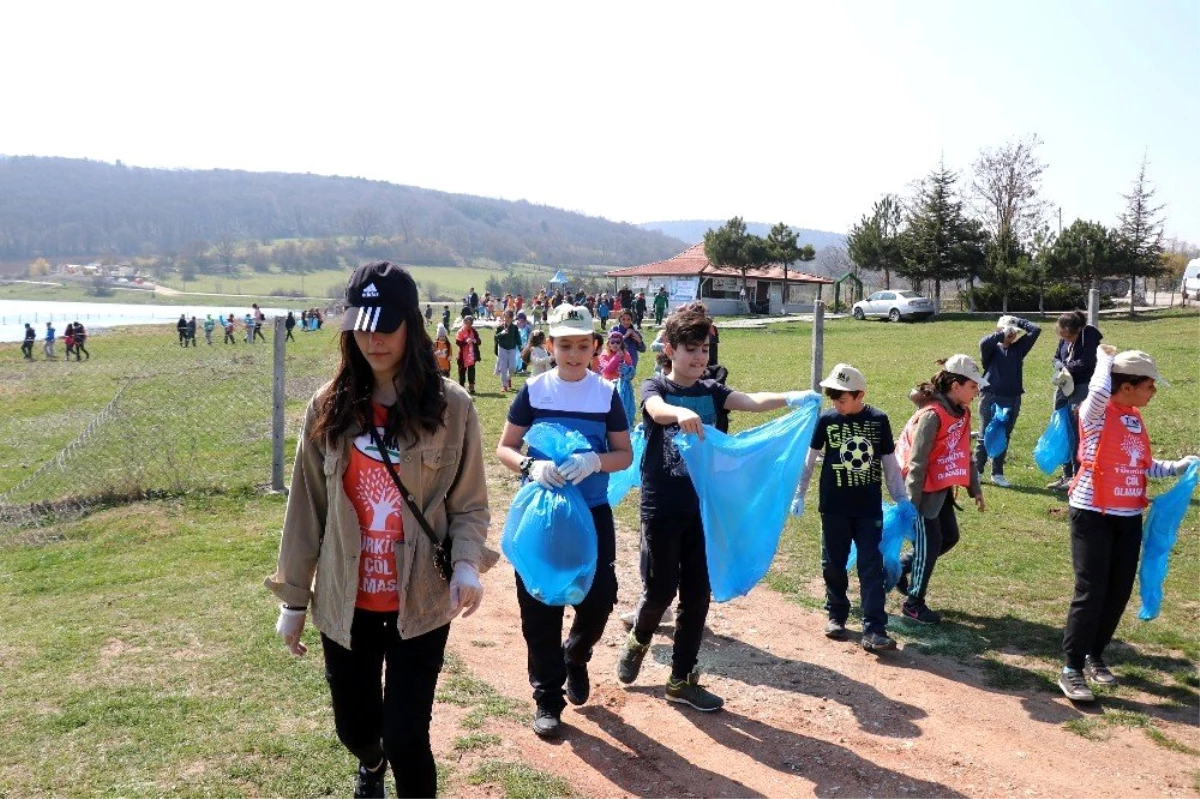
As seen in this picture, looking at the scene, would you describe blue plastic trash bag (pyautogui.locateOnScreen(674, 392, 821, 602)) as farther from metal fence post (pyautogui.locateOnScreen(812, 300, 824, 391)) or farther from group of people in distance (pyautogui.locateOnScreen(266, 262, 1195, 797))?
metal fence post (pyautogui.locateOnScreen(812, 300, 824, 391))

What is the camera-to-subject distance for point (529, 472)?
4430mm

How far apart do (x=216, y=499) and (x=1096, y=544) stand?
335 inches

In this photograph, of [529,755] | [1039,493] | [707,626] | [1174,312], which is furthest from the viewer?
[1174,312]

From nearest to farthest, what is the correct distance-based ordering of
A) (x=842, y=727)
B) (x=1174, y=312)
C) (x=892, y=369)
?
(x=842, y=727), (x=892, y=369), (x=1174, y=312)

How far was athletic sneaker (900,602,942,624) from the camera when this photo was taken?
6340 millimetres

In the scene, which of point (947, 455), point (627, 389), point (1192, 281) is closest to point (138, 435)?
point (627, 389)

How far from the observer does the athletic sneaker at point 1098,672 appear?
5.27 m

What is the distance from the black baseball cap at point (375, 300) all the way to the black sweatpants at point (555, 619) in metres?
1.84

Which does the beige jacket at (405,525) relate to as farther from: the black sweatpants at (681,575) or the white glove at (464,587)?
the black sweatpants at (681,575)

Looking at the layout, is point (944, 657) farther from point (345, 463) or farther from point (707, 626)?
point (345, 463)

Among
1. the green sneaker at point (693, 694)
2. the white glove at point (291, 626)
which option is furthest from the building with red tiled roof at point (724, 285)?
the white glove at point (291, 626)

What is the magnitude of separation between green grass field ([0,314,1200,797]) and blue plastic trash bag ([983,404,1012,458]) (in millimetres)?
506

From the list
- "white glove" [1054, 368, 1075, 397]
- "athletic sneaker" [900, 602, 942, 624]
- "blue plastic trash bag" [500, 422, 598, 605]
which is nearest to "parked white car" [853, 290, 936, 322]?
"white glove" [1054, 368, 1075, 397]

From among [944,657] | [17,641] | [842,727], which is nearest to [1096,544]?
[944,657]
